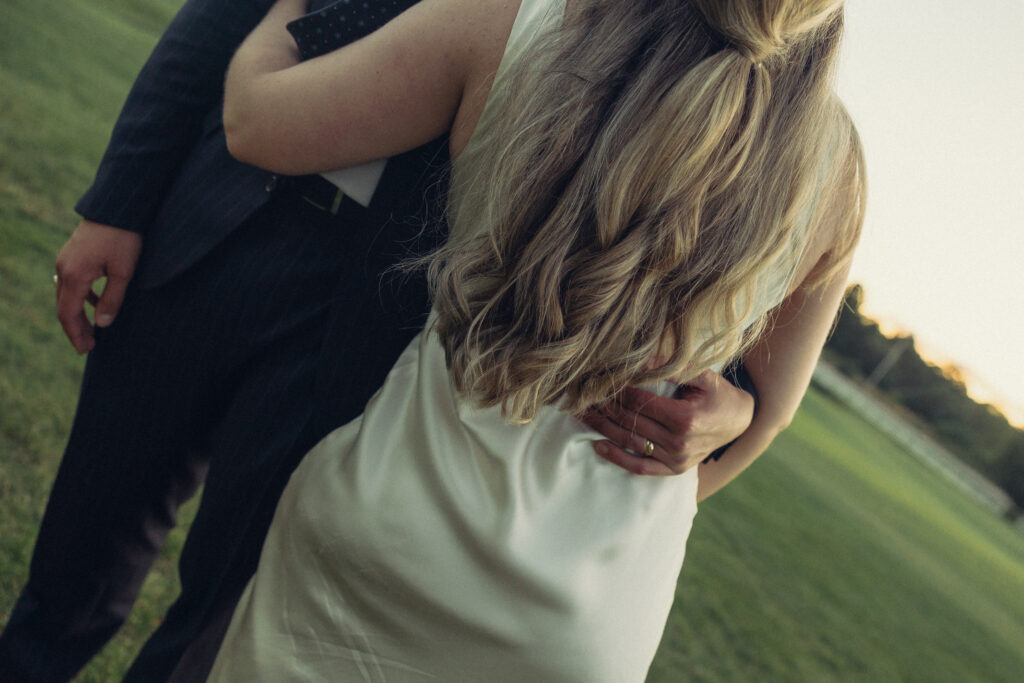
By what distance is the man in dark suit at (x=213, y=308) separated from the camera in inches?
49.7

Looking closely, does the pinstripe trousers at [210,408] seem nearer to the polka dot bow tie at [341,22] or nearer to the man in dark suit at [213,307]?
the man in dark suit at [213,307]

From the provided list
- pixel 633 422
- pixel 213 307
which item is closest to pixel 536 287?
pixel 633 422

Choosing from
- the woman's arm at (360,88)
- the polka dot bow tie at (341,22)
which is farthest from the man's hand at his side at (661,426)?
the polka dot bow tie at (341,22)

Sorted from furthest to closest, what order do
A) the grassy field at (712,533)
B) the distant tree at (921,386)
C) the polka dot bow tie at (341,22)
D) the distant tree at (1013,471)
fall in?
the distant tree at (921,386) → the distant tree at (1013,471) → the grassy field at (712,533) → the polka dot bow tie at (341,22)

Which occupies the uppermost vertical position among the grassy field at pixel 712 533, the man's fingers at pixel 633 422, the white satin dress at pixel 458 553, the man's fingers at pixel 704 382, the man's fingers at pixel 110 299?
the man's fingers at pixel 704 382

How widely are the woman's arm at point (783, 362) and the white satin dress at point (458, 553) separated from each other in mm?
263

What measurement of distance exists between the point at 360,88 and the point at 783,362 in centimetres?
102

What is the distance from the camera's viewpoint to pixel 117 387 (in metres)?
1.41

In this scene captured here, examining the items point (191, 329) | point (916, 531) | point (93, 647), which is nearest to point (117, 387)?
point (191, 329)

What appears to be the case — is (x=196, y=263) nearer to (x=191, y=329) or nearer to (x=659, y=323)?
(x=191, y=329)

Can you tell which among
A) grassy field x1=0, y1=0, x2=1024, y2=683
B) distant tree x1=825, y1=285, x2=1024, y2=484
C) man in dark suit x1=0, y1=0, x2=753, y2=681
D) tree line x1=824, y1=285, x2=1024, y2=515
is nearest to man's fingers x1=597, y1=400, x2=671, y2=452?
man in dark suit x1=0, y1=0, x2=753, y2=681

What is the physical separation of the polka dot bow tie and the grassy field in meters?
2.04

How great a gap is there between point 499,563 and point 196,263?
84cm

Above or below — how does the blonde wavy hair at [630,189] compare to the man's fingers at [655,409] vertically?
above
